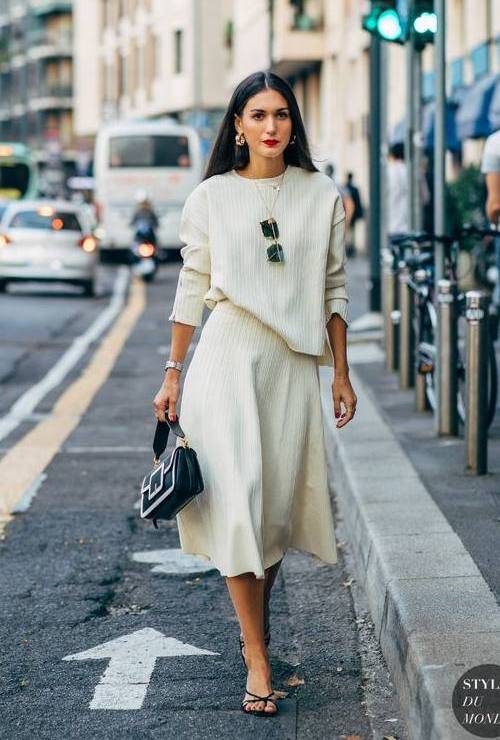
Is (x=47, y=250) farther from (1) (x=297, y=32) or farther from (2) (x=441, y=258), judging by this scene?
(1) (x=297, y=32)

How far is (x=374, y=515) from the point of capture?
22.6ft

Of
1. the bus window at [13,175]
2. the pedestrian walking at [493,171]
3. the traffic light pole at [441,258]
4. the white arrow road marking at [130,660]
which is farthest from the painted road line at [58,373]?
the bus window at [13,175]

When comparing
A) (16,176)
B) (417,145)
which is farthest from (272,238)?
(16,176)

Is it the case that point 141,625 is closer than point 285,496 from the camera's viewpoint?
No

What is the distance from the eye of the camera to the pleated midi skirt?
15.6ft

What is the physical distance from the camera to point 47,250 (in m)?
28.2

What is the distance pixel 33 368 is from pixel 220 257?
11203 mm

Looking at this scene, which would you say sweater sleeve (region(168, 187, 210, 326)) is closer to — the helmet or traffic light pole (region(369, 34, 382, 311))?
traffic light pole (region(369, 34, 382, 311))

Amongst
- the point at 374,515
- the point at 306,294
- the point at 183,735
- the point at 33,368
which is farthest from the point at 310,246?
the point at 33,368

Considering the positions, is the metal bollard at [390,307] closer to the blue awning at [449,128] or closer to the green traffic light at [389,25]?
the green traffic light at [389,25]

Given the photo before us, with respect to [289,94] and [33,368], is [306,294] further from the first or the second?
[33,368]

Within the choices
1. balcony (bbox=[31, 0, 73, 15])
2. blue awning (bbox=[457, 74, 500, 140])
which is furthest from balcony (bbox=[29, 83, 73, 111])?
blue awning (bbox=[457, 74, 500, 140])

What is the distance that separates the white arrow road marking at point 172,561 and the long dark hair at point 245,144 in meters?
2.30

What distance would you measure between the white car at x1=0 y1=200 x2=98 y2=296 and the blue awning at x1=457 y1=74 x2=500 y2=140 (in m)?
7.49
